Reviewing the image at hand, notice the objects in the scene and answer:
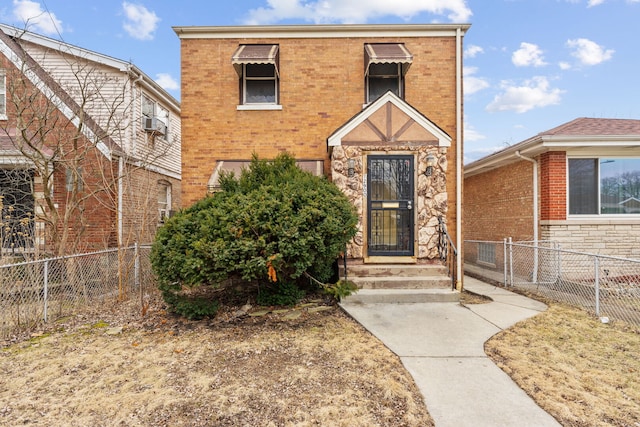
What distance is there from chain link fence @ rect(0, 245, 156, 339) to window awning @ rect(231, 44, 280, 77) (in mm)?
4808

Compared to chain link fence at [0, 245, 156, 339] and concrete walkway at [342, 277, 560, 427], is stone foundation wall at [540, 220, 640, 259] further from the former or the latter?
chain link fence at [0, 245, 156, 339]

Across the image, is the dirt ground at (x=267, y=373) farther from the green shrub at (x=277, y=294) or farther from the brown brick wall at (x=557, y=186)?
the brown brick wall at (x=557, y=186)

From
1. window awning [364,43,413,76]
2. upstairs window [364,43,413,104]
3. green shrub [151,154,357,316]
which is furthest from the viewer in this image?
upstairs window [364,43,413,104]

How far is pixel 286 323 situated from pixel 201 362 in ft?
5.20

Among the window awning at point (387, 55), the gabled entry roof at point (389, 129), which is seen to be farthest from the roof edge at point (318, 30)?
the gabled entry roof at point (389, 129)

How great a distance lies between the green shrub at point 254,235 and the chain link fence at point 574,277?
4988 mm

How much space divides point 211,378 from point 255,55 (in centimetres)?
711

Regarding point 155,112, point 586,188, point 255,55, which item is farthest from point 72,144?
point 586,188

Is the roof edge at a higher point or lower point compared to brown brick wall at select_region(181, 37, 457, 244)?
higher

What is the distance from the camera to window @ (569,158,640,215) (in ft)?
28.6

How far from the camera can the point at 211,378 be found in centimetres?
363

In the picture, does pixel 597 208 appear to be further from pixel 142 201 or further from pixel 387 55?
pixel 142 201

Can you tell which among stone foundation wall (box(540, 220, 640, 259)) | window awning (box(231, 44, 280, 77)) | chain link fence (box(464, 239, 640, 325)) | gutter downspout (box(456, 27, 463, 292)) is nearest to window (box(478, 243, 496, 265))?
chain link fence (box(464, 239, 640, 325))

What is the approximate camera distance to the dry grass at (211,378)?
2.99 meters
